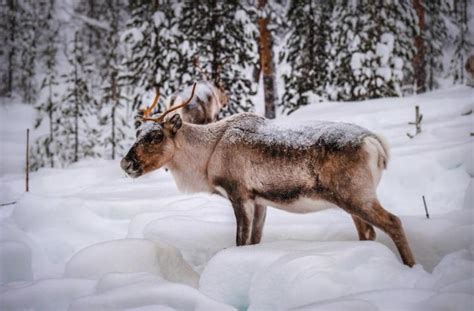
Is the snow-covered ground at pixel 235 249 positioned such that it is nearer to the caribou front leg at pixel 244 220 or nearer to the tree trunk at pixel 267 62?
the caribou front leg at pixel 244 220

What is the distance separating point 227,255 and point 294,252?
0.51 m

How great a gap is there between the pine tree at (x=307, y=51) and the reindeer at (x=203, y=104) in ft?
13.5

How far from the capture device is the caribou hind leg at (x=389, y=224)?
3070 millimetres

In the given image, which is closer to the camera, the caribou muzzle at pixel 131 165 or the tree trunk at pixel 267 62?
the caribou muzzle at pixel 131 165

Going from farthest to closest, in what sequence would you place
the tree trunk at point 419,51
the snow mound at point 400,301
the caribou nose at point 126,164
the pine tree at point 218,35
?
the tree trunk at point 419,51
the pine tree at point 218,35
the caribou nose at point 126,164
the snow mound at point 400,301

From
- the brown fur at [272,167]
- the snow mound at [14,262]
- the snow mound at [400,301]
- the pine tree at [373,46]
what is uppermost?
the pine tree at [373,46]

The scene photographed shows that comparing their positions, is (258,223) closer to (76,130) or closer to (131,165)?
(131,165)

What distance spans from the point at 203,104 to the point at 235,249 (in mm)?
5735

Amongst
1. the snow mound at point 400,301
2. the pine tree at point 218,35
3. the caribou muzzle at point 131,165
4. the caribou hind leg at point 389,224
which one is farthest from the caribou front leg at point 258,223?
the pine tree at point 218,35

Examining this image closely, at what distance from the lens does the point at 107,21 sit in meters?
24.5

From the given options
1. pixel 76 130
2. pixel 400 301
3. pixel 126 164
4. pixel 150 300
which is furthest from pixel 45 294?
pixel 76 130

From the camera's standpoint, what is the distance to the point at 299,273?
2.53 meters

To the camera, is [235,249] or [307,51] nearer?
[235,249]

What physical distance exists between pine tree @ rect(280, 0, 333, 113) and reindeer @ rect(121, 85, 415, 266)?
895 cm
